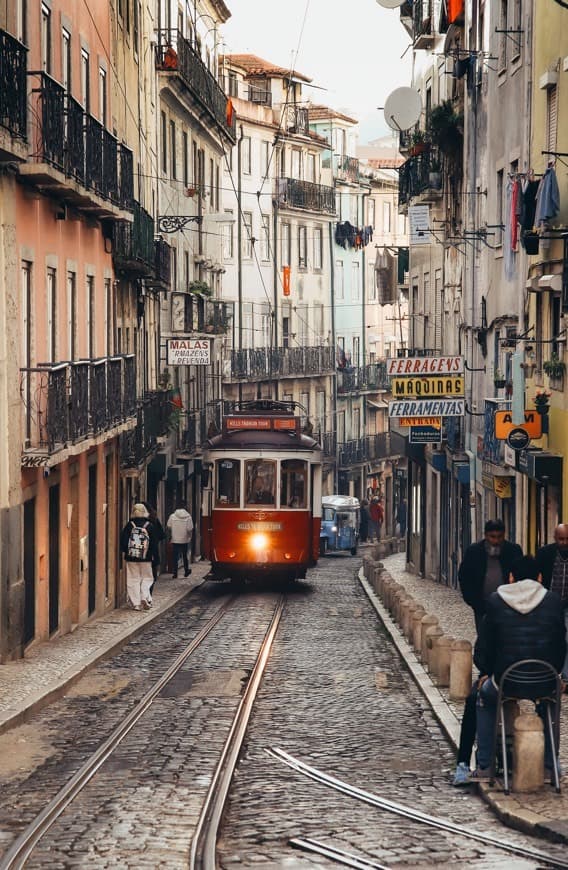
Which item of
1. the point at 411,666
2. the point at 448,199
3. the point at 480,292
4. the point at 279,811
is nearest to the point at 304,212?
the point at 448,199

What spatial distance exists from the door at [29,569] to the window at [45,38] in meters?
5.58

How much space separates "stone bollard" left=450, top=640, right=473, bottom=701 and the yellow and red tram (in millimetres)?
15436

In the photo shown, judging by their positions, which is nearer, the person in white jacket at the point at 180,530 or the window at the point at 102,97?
the window at the point at 102,97

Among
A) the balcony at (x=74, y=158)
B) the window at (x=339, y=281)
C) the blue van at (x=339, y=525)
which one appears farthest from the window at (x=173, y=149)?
the window at (x=339, y=281)

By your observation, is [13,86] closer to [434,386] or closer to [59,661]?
[59,661]

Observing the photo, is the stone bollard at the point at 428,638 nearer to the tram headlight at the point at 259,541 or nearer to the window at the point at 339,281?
the tram headlight at the point at 259,541

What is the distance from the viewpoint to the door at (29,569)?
19516mm

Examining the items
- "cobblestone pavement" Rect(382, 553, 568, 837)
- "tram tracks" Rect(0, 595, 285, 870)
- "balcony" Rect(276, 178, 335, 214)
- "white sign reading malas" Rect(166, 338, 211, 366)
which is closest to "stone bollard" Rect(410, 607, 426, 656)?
"cobblestone pavement" Rect(382, 553, 568, 837)

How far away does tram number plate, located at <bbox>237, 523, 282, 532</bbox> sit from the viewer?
100 ft

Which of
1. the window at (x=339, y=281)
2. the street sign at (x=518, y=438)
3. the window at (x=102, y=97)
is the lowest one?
the street sign at (x=518, y=438)

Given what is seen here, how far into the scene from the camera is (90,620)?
25.2 m

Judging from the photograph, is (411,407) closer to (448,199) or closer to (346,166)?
(448,199)

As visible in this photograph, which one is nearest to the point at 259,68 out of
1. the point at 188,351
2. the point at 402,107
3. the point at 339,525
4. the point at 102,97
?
the point at 339,525

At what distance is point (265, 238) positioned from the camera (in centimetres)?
6981
